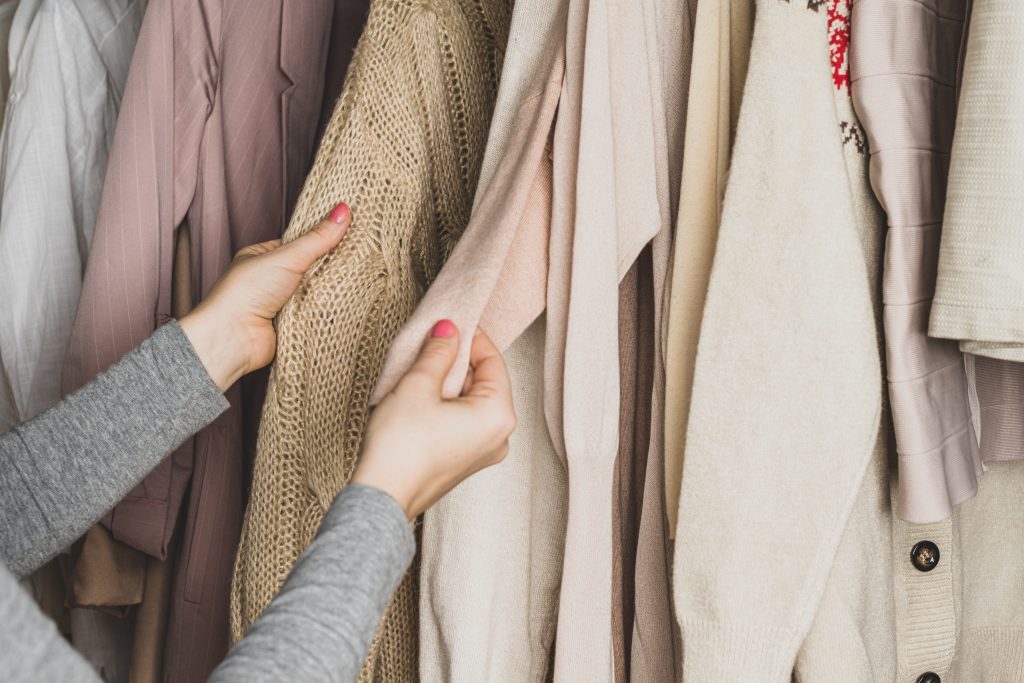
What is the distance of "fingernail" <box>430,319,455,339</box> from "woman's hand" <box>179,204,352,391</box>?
6.7 inches

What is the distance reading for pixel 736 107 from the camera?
2.13 ft

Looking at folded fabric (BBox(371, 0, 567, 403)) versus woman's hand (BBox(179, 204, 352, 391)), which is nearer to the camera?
folded fabric (BBox(371, 0, 567, 403))

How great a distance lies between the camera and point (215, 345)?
739 millimetres

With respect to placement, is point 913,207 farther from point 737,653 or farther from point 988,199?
point 737,653

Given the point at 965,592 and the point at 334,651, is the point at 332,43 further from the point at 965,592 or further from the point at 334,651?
the point at 965,592

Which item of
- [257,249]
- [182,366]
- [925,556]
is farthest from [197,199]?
[925,556]

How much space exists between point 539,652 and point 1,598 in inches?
18.5

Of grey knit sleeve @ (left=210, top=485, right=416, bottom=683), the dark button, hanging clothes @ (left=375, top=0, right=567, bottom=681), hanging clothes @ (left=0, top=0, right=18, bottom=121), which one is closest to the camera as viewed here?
grey knit sleeve @ (left=210, top=485, right=416, bottom=683)

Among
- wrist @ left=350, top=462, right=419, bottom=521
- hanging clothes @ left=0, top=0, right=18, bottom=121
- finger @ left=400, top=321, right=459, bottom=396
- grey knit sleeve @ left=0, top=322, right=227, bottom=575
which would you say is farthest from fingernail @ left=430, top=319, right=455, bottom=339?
hanging clothes @ left=0, top=0, right=18, bottom=121

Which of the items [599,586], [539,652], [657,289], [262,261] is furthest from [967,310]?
[262,261]

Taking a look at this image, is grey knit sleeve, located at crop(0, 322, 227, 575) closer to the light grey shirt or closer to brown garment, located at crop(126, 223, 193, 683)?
the light grey shirt

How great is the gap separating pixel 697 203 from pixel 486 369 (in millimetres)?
206

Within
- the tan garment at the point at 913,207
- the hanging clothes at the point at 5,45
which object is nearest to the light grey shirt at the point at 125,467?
the tan garment at the point at 913,207

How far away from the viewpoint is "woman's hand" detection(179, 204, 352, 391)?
0.73m
